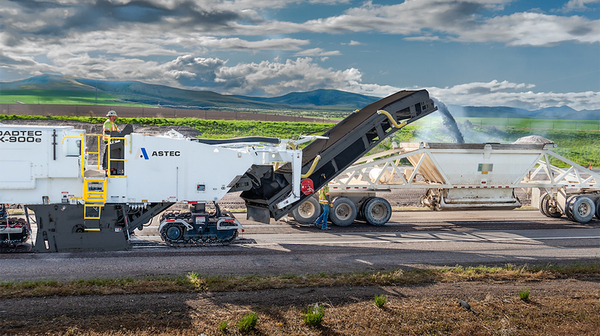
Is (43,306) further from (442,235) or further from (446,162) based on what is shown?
(446,162)

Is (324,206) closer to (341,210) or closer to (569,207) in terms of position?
(341,210)

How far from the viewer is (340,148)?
13734 mm

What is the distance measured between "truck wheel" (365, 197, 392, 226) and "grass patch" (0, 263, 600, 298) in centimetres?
550

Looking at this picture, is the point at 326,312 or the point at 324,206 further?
the point at 324,206

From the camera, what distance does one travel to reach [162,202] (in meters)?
11.3

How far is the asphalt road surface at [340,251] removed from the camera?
10.0 meters

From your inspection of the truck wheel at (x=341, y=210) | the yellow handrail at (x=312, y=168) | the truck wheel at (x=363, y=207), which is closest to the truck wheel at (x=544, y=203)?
the truck wheel at (x=363, y=207)

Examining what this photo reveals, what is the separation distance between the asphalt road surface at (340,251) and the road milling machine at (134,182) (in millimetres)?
553

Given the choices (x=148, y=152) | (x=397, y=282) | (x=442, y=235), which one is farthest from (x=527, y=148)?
(x=148, y=152)

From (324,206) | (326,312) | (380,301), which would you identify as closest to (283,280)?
(326,312)

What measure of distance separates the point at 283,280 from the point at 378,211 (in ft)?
25.1

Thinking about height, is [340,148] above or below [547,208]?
above

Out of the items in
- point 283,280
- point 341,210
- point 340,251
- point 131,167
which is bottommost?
point 283,280

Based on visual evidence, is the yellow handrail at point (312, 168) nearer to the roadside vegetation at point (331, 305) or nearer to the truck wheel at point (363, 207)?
the truck wheel at point (363, 207)
